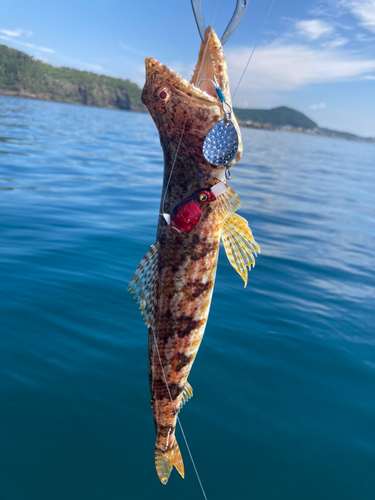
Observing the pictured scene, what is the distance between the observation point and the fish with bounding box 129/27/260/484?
347 centimetres

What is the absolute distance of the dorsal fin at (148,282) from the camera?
363cm

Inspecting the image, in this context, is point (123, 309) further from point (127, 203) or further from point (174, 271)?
point (127, 203)

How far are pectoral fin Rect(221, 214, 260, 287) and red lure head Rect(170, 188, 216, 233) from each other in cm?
41

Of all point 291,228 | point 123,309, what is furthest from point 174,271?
point 291,228

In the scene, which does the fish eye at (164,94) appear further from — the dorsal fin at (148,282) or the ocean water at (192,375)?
the ocean water at (192,375)

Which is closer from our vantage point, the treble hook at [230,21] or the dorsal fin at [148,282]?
the treble hook at [230,21]

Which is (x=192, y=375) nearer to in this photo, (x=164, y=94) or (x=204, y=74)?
(x=164, y=94)

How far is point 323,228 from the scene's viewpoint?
16.0 m

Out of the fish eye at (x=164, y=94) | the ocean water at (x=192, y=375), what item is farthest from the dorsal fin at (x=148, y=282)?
the ocean water at (x=192, y=375)

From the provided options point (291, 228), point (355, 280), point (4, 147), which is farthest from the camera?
point (4, 147)

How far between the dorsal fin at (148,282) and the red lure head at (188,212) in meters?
0.44

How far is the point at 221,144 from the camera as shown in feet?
10.8

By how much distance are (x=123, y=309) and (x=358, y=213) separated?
16.7 m

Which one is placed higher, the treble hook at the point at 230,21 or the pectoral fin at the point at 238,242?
the treble hook at the point at 230,21
